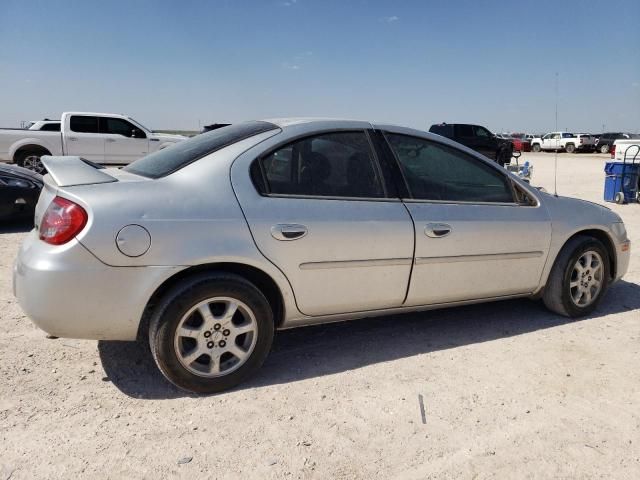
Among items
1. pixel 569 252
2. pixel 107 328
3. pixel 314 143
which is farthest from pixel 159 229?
pixel 569 252

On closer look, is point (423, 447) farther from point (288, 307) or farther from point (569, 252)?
point (569, 252)

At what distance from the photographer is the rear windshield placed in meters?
2.96

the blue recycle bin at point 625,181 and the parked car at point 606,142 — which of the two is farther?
the parked car at point 606,142

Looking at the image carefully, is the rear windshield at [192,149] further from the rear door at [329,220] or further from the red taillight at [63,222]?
the red taillight at [63,222]

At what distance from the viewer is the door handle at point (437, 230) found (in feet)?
10.8

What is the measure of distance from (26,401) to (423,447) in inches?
81.8

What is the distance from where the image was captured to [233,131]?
326 cm

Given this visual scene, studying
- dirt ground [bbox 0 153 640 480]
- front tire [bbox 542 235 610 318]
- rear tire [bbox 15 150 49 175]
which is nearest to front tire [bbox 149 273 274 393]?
dirt ground [bbox 0 153 640 480]

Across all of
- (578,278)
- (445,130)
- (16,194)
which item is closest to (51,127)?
(16,194)

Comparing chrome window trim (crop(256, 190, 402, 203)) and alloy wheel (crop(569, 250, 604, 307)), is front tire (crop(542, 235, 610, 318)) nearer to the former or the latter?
alloy wheel (crop(569, 250, 604, 307))

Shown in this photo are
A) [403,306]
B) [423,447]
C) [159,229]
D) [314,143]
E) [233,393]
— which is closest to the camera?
[423,447]

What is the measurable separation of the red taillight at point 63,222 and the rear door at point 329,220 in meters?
0.81

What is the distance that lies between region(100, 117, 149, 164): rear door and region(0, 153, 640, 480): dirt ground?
1118 cm

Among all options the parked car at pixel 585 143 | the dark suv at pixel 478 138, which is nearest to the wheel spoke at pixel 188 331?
the dark suv at pixel 478 138
